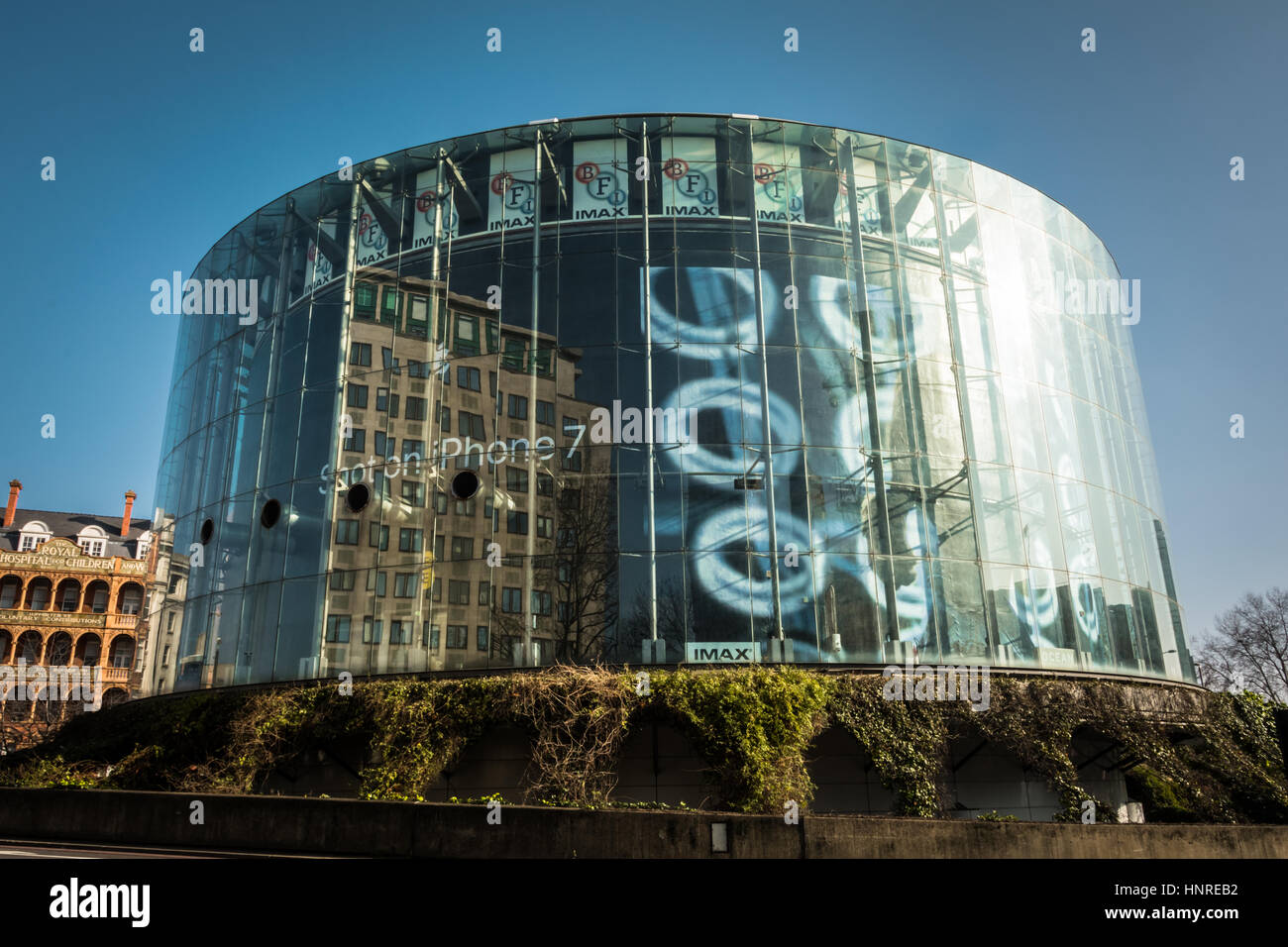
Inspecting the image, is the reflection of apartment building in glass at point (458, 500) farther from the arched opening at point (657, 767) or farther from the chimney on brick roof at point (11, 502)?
the chimney on brick roof at point (11, 502)

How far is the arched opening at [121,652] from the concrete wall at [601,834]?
61.2 metres

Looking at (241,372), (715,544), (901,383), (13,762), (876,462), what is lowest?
(13,762)

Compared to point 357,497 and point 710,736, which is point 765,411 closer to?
point 710,736

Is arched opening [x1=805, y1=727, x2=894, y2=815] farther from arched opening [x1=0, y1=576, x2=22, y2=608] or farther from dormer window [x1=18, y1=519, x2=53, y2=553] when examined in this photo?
dormer window [x1=18, y1=519, x2=53, y2=553]

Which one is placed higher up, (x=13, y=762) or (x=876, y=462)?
(x=876, y=462)

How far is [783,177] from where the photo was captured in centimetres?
2269

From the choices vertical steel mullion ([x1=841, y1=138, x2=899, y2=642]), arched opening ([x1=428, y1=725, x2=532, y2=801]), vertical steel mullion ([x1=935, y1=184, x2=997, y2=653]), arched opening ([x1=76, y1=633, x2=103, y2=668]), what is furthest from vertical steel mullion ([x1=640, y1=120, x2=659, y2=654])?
arched opening ([x1=76, y1=633, x2=103, y2=668])

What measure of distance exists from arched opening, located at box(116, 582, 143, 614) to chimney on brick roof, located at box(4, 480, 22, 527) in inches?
519

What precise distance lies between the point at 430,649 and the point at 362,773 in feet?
10.3

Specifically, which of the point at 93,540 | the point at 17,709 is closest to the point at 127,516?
the point at 93,540

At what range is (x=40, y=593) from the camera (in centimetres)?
6706

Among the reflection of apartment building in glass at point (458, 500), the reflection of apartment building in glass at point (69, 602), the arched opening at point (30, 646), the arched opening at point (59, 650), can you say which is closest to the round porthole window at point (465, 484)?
the reflection of apartment building in glass at point (458, 500)

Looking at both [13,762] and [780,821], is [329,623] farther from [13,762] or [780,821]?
[780,821]
